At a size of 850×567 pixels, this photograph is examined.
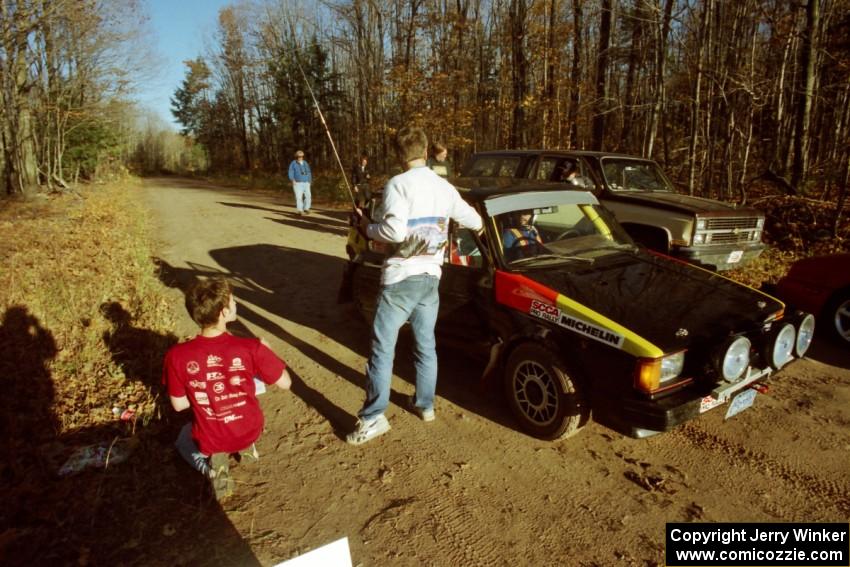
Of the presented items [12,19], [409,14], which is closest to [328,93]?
[409,14]

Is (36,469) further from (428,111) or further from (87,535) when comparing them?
(428,111)

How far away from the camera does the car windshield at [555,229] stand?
3.96 m

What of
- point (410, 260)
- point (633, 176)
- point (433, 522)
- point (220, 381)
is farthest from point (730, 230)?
point (220, 381)

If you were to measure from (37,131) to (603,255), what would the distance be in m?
24.8

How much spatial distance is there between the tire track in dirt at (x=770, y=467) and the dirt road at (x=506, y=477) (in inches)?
0.4

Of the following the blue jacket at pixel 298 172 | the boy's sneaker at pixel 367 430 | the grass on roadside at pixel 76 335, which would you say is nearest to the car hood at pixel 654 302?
the boy's sneaker at pixel 367 430

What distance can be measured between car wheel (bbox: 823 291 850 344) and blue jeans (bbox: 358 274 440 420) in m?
4.46

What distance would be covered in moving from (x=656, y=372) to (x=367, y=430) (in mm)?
2007

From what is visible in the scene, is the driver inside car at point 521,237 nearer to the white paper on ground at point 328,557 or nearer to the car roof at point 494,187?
the car roof at point 494,187

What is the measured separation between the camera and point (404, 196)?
3.13 m

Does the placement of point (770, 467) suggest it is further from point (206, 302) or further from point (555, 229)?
point (206, 302)

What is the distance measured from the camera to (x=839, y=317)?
507cm

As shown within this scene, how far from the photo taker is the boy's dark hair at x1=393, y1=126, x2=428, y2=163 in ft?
10.4

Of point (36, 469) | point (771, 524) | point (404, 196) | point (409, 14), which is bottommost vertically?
point (771, 524)
